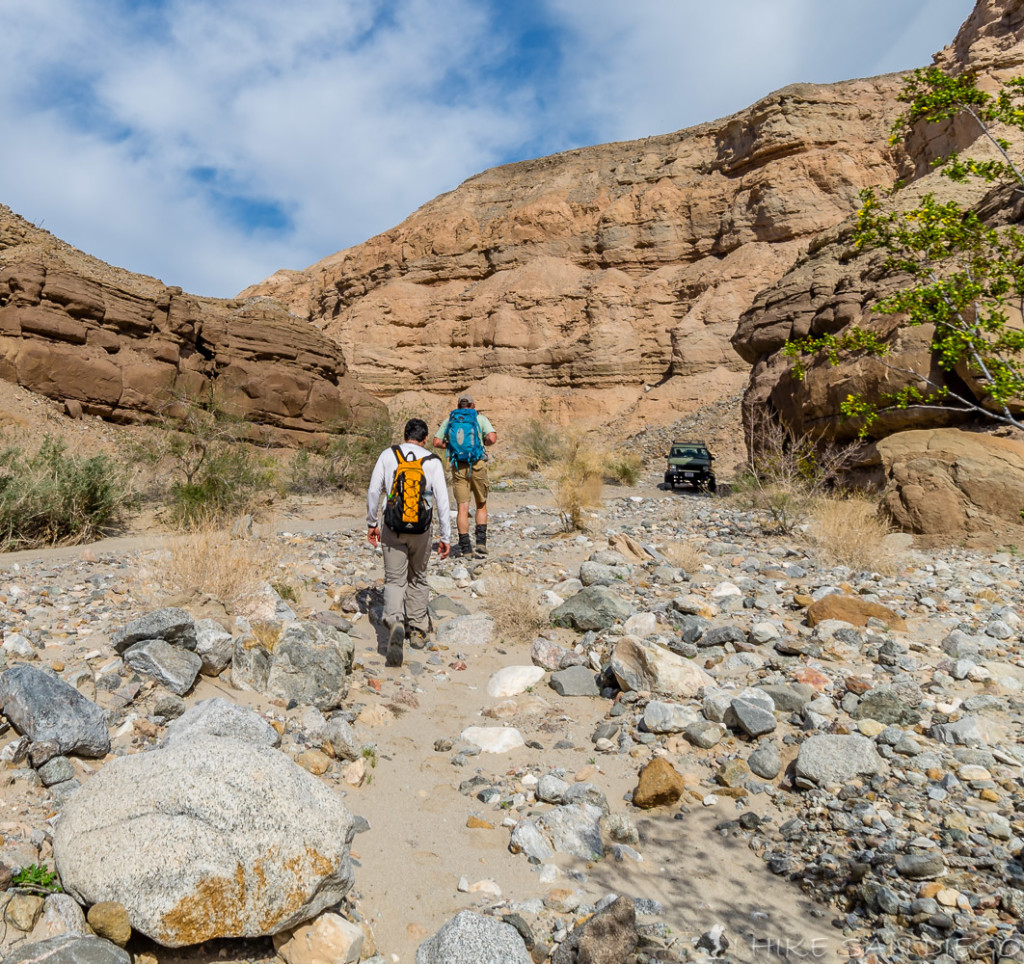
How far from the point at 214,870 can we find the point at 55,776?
1.11m

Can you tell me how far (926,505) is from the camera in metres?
8.80

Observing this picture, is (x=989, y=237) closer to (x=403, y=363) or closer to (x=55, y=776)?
(x=55, y=776)

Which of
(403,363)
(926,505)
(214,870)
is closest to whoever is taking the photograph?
(214,870)

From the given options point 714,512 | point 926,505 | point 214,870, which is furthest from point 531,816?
point 714,512

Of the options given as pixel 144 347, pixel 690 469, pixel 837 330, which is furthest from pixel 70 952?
pixel 144 347

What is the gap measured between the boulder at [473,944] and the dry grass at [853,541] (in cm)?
591

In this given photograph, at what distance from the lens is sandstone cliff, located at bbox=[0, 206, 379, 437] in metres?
20.9

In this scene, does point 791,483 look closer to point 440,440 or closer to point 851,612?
point 851,612

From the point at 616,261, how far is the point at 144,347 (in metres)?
31.6

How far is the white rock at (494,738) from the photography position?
13.1ft

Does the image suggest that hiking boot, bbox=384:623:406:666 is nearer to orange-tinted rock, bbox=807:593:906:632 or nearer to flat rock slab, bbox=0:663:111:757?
flat rock slab, bbox=0:663:111:757

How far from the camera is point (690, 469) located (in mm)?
19844

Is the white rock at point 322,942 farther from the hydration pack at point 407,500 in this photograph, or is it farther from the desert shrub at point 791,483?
the desert shrub at point 791,483

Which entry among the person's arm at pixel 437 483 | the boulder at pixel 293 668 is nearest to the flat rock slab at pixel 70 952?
the boulder at pixel 293 668
